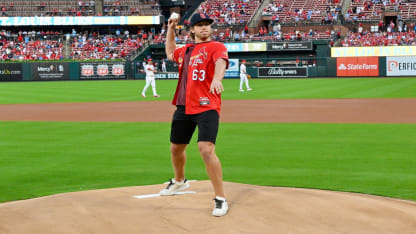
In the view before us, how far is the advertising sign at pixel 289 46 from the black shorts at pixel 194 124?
4622cm

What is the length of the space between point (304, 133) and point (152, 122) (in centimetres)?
526

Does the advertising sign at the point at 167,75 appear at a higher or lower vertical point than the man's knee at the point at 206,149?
lower

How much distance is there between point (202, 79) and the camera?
6.11 meters

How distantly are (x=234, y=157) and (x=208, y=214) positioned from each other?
5001mm

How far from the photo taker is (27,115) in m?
20.3

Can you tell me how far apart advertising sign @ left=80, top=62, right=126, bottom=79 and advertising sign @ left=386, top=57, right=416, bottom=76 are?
23.3 meters

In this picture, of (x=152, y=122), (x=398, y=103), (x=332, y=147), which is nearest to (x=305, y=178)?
(x=332, y=147)

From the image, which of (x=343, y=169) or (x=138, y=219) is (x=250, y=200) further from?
(x=343, y=169)

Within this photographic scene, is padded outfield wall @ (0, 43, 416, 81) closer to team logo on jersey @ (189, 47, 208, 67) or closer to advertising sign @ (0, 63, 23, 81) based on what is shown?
advertising sign @ (0, 63, 23, 81)

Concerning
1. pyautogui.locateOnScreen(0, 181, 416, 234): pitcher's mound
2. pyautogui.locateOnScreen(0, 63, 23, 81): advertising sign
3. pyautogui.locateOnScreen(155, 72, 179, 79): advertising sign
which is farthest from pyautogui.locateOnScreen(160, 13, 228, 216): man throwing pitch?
pyautogui.locateOnScreen(0, 63, 23, 81): advertising sign

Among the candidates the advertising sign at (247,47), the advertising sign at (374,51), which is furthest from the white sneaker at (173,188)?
the advertising sign at (247,47)

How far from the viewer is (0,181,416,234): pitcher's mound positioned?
17.2 ft

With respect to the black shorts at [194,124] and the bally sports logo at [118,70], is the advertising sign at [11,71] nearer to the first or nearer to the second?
the bally sports logo at [118,70]

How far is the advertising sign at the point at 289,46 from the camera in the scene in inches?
2023
